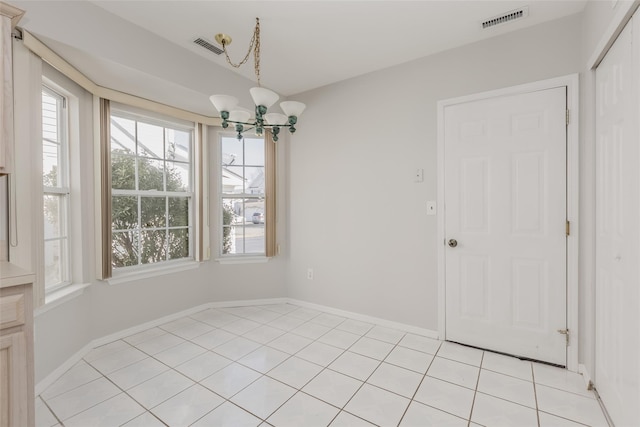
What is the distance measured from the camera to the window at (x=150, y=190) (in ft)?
9.49

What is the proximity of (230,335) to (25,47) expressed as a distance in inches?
103

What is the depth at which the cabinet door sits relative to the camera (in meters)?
1.25

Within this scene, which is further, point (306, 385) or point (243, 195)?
point (243, 195)

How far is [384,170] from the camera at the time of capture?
3.04m

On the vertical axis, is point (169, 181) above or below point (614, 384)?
above

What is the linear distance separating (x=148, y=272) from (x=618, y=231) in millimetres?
3700

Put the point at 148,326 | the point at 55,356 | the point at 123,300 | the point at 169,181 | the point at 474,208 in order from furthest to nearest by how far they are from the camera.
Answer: the point at 169,181, the point at 148,326, the point at 123,300, the point at 474,208, the point at 55,356

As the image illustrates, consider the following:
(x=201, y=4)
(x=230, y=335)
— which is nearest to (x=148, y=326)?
(x=230, y=335)

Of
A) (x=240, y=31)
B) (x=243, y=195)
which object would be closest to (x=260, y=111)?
(x=240, y=31)

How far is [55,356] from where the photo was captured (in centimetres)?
211

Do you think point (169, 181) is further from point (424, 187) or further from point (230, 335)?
point (424, 187)

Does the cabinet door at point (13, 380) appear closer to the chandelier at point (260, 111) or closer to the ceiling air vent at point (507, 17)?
the chandelier at point (260, 111)

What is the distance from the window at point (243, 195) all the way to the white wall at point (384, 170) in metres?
0.41

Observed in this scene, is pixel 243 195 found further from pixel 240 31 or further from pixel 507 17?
pixel 507 17
